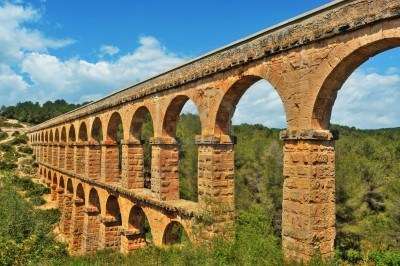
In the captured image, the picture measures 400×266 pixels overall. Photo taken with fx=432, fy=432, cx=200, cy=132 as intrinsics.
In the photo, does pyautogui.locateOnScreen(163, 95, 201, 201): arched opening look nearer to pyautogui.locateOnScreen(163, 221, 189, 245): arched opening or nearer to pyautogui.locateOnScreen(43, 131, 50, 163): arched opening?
pyautogui.locateOnScreen(163, 221, 189, 245): arched opening

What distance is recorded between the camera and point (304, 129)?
7.55m

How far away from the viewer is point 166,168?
507 inches

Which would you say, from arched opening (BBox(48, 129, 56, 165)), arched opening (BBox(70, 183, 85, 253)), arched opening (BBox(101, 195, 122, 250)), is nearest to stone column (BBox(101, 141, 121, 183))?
arched opening (BBox(101, 195, 122, 250))

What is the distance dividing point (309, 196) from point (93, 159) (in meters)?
14.4

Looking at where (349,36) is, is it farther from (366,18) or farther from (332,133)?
(332,133)

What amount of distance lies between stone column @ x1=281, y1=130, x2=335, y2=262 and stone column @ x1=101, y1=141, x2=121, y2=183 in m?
11.0

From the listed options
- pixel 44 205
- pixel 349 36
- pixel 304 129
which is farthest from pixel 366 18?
pixel 44 205

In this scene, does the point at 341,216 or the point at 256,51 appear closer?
the point at 256,51

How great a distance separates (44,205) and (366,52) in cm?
2765

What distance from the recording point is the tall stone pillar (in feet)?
32.9

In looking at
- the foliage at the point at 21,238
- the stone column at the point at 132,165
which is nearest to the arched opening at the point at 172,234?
the foliage at the point at 21,238

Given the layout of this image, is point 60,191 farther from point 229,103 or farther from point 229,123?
point 229,103

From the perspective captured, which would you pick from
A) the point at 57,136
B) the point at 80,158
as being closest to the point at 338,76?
the point at 80,158

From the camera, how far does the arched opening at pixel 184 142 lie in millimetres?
12585
